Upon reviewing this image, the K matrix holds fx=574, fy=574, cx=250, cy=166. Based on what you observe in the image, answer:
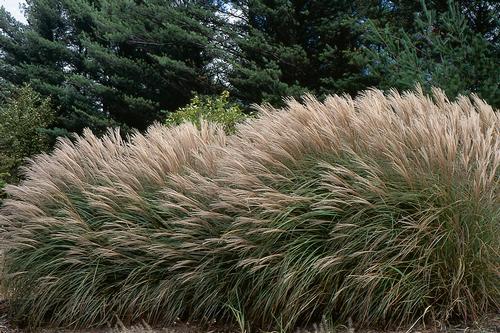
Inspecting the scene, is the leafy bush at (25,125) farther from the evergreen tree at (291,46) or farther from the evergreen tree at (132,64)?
the evergreen tree at (291,46)

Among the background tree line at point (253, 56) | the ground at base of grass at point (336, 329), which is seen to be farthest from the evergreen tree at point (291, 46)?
the ground at base of grass at point (336, 329)

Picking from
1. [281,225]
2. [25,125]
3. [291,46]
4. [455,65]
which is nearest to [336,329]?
[281,225]

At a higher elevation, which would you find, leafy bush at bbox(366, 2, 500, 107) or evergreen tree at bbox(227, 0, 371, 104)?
evergreen tree at bbox(227, 0, 371, 104)

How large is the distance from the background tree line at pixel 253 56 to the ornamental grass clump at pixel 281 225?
172 inches

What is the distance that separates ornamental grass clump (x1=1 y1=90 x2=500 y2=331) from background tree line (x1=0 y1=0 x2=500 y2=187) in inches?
172

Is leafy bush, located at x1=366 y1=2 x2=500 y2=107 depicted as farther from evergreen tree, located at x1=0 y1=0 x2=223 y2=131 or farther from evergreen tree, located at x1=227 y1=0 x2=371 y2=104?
→ evergreen tree, located at x1=0 y1=0 x2=223 y2=131

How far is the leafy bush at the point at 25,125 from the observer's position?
21.1 m

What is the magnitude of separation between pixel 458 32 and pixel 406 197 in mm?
6293

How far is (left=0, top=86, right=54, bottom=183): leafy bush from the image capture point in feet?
69.1

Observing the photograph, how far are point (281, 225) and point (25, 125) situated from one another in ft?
66.2

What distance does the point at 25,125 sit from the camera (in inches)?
882

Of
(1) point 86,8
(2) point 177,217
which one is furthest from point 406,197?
(1) point 86,8

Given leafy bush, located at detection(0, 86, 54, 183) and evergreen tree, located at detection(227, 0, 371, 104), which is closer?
evergreen tree, located at detection(227, 0, 371, 104)

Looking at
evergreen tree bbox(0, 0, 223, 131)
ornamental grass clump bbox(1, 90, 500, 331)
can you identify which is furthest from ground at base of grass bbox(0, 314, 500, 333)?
evergreen tree bbox(0, 0, 223, 131)
